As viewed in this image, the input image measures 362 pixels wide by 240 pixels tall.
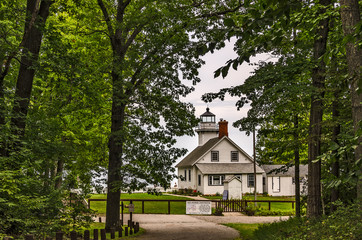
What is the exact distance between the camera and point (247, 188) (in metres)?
55.8

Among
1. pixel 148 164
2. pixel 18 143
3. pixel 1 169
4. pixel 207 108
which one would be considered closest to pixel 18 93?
pixel 18 143

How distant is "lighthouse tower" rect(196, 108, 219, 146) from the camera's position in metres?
65.3

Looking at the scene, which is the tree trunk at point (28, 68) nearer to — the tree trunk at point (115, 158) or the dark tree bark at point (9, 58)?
the dark tree bark at point (9, 58)

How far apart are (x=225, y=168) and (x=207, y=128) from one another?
1160 cm

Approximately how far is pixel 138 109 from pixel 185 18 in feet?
16.0

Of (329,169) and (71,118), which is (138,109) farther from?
(329,169)

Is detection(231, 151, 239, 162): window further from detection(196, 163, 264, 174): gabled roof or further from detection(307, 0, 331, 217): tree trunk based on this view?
detection(307, 0, 331, 217): tree trunk

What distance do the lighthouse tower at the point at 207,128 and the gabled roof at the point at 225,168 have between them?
9757 mm

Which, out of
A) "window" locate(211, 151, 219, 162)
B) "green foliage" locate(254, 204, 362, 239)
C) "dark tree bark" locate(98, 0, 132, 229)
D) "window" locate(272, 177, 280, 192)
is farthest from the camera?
"window" locate(272, 177, 280, 192)

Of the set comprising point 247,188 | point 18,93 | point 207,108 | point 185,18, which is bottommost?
point 247,188

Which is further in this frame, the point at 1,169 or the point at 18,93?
the point at 18,93

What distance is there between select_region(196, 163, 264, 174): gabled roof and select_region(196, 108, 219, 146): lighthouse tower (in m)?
9.76

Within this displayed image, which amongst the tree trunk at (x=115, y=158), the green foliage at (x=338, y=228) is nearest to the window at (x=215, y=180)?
the tree trunk at (x=115, y=158)

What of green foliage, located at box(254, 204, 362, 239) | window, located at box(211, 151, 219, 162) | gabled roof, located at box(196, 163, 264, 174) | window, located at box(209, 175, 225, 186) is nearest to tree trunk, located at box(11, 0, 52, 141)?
green foliage, located at box(254, 204, 362, 239)
